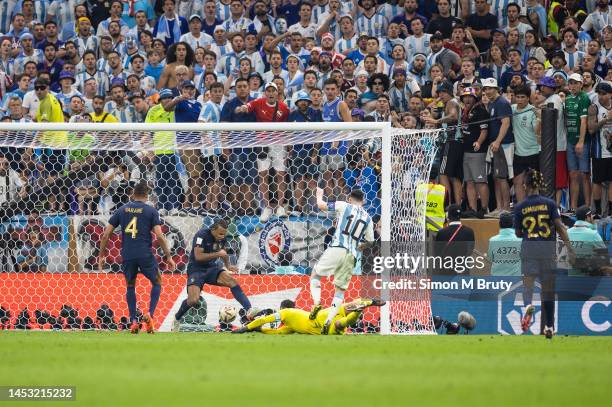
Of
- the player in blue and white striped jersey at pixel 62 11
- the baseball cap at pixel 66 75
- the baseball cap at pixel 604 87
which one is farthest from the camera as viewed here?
the player in blue and white striped jersey at pixel 62 11

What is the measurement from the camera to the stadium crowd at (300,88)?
60.5 ft

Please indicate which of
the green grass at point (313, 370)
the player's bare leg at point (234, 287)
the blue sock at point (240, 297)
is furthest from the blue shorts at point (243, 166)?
the green grass at point (313, 370)

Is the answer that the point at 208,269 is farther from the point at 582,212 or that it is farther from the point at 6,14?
the point at 6,14

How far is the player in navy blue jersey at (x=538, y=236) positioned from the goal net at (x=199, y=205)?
1796 millimetres

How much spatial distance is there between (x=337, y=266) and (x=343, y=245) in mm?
306

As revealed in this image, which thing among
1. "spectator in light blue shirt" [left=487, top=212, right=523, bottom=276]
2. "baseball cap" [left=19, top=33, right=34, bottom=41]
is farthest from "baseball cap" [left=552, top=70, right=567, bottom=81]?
"baseball cap" [left=19, top=33, right=34, bottom=41]

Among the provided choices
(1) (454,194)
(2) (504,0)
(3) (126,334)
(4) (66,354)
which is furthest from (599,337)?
(2) (504,0)

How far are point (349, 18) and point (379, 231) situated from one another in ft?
19.7

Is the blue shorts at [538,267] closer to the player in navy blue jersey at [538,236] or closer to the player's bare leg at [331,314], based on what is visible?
the player in navy blue jersey at [538,236]

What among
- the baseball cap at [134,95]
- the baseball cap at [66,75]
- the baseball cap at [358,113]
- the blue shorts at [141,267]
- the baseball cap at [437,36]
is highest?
the baseball cap at [437,36]

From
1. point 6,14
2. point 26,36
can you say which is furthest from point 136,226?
point 6,14

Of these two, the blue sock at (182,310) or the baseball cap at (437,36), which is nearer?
the blue sock at (182,310)

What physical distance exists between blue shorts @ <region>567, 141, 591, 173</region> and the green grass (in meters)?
4.21

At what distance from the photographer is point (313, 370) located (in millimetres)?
11164
